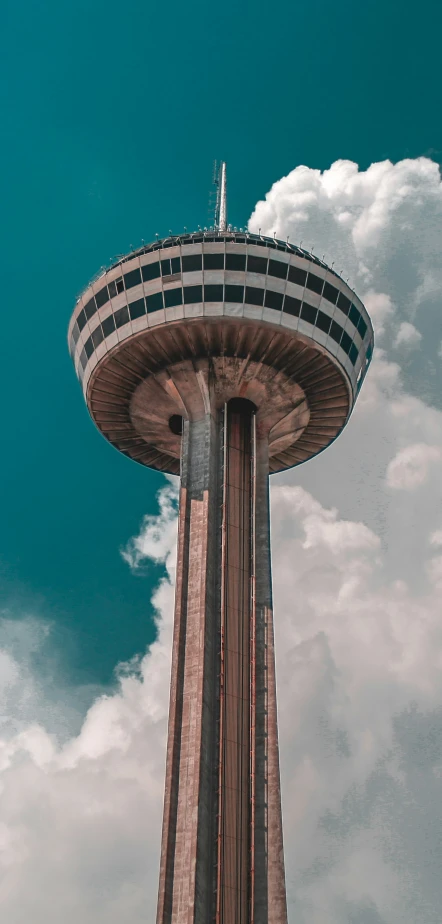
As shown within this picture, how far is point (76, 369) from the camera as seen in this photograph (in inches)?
2724

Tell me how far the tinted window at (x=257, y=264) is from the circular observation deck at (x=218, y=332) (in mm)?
68

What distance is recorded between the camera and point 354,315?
67.6m

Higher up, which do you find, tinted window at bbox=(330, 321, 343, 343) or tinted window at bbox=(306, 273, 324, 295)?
tinted window at bbox=(306, 273, 324, 295)

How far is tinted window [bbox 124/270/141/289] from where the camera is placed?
2522 inches

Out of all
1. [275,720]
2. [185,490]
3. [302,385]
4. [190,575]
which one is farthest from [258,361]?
[275,720]

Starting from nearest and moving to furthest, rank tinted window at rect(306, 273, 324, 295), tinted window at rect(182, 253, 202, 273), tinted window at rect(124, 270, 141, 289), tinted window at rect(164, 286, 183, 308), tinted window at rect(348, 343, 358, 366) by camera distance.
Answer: tinted window at rect(164, 286, 183, 308)
tinted window at rect(182, 253, 202, 273)
tinted window at rect(124, 270, 141, 289)
tinted window at rect(306, 273, 324, 295)
tinted window at rect(348, 343, 358, 366)

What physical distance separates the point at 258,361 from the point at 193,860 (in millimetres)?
28935

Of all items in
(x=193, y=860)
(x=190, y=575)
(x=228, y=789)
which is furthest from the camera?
(x=190, y=575)

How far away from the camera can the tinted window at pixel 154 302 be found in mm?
62938

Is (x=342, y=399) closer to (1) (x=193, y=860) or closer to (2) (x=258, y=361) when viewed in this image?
(2) (x=258, y=361)

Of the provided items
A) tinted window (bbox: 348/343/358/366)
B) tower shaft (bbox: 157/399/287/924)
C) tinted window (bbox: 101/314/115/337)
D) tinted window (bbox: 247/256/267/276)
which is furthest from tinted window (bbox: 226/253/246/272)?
tinted window (bbox: 348/343/358/366)

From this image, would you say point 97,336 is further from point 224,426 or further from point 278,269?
point 278,269

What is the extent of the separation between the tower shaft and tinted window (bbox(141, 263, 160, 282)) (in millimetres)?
8906

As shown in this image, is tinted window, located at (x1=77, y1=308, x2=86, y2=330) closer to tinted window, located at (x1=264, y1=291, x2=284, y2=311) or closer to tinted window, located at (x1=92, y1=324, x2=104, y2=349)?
tinted window, located at (x1=92, y1=324, x2=104, y2=349)
